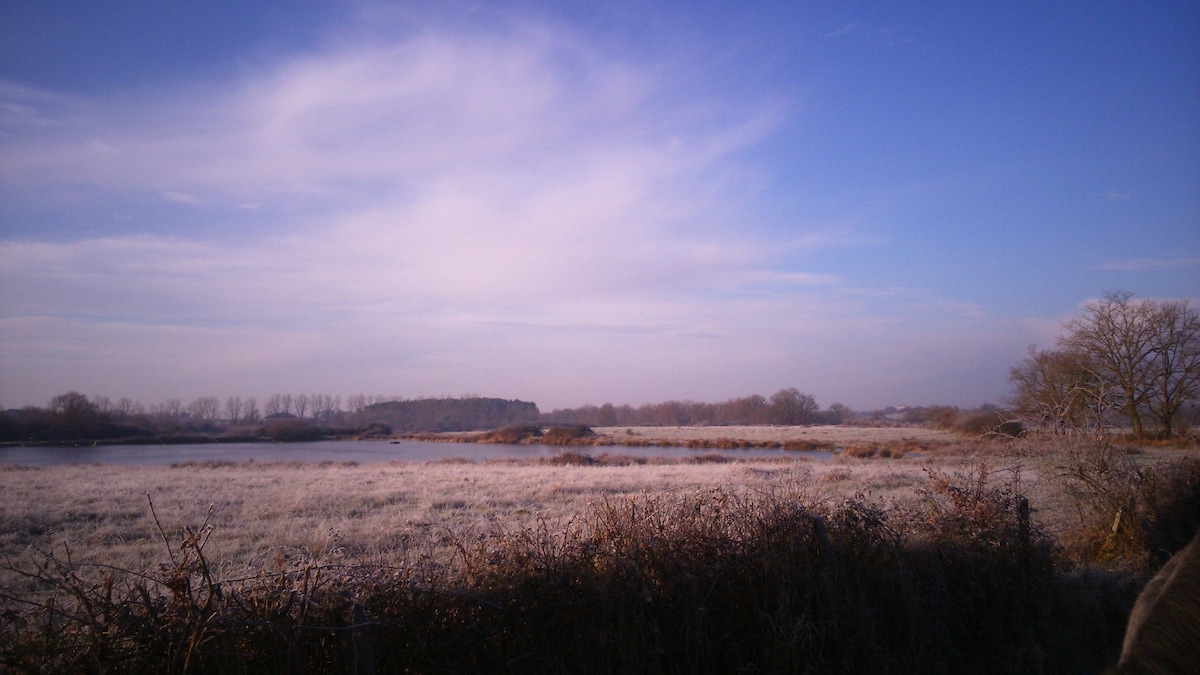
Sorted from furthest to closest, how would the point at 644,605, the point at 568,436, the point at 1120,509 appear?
the point at 568,436 < the point at 1120,509 < the point at 644,605

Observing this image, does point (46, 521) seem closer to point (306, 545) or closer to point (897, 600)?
point (306, 545)

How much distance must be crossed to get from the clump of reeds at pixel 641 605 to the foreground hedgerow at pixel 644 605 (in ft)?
0.05

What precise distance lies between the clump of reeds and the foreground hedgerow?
0.02 m

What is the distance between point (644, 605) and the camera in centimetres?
442

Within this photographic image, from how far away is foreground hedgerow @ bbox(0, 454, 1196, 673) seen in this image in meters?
3.40

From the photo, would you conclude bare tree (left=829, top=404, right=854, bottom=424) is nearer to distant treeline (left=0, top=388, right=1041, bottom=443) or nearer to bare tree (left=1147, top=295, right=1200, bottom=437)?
distant treeline (left=0, top=388, right=1041, bottom=443)

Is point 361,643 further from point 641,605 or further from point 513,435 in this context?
point 513,435

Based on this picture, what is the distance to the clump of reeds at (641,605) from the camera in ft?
11.2

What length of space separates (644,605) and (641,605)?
29 millimetres

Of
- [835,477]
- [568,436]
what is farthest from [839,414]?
[835,477]

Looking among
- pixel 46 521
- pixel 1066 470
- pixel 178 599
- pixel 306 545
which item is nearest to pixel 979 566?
pixel 1066 470

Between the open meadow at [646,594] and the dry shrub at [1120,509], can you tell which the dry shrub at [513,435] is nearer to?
the open meadow at [646,594]

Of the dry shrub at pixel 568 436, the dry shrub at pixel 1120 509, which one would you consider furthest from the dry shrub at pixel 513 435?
the dry shrub at pixel 1120 509

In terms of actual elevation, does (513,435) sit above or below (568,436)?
above
